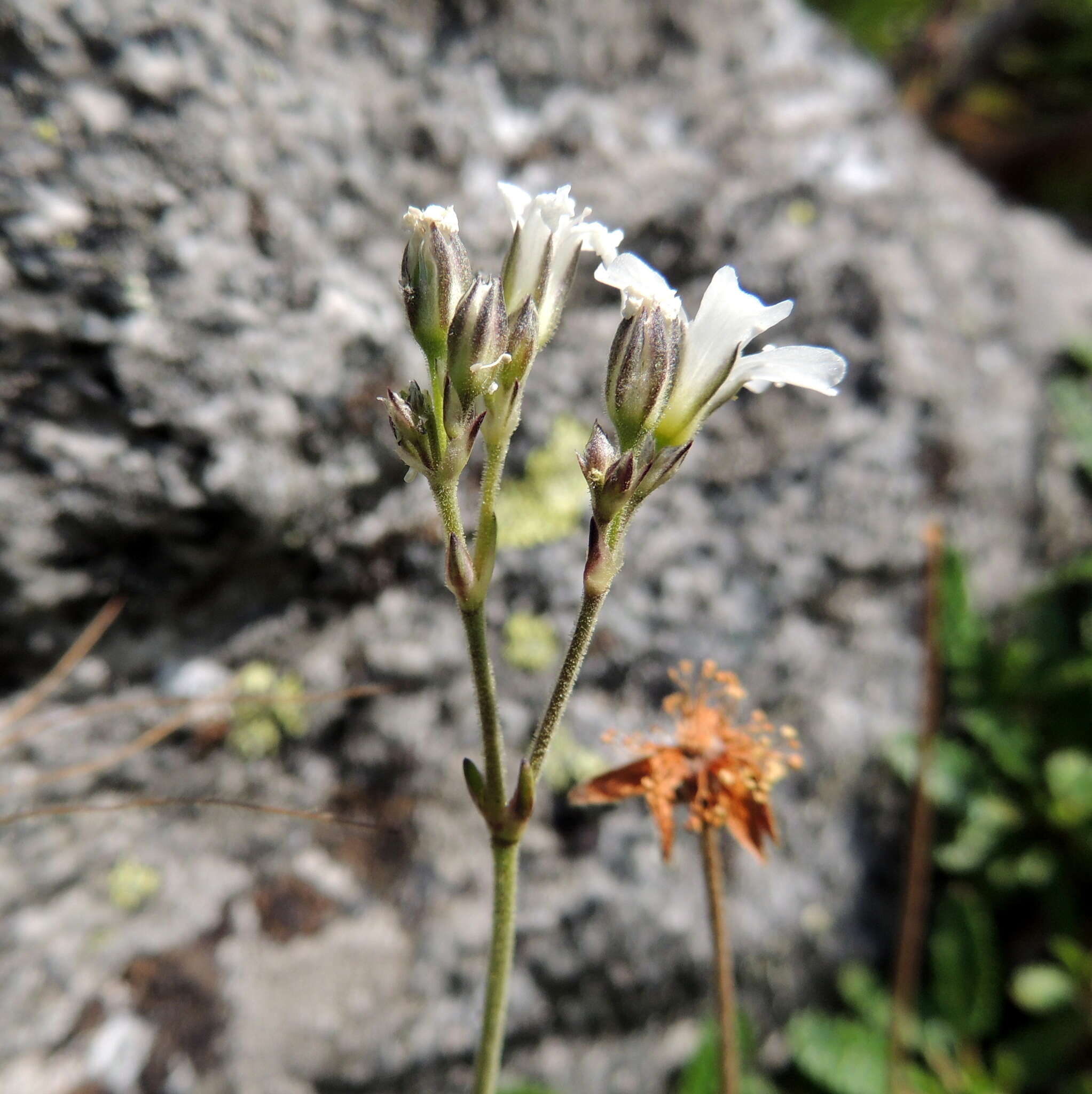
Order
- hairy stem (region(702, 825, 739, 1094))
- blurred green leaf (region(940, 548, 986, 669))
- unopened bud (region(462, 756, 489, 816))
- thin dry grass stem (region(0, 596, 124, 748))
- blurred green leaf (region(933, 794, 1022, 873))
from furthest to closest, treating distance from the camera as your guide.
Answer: blurred green leaf (region(940, 548, 986, 669))
blurred green leaf (region(933, 794, 1022, 873))
thin dry grass stem (region(0, 596, 124, 748))
hairy stem (region(702, 825, 739, 1094))
unopened bud (region(462, 756, 489, 816))

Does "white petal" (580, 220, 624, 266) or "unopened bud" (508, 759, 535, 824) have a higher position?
"white petal" (580, 220, 624, 266)

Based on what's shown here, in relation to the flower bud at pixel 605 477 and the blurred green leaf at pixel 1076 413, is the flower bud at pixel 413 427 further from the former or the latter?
the blurred green leaf at pixel 1076 413

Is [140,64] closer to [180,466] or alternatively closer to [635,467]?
[180,466]

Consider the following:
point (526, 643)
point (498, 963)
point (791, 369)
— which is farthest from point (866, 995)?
point (791, 369)

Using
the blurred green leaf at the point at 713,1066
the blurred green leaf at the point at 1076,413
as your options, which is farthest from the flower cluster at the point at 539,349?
the blurred green leaf at the point at 1076,413

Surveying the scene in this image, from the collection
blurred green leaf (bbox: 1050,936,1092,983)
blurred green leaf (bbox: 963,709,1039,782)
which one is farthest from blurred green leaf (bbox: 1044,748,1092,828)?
blurred green leaf (bbox: 1050,936,1092,983)

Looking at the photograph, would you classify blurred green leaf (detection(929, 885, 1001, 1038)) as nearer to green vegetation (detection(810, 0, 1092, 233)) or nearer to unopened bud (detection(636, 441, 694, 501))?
unopened bud (detection(636, 441, 694, 501))
